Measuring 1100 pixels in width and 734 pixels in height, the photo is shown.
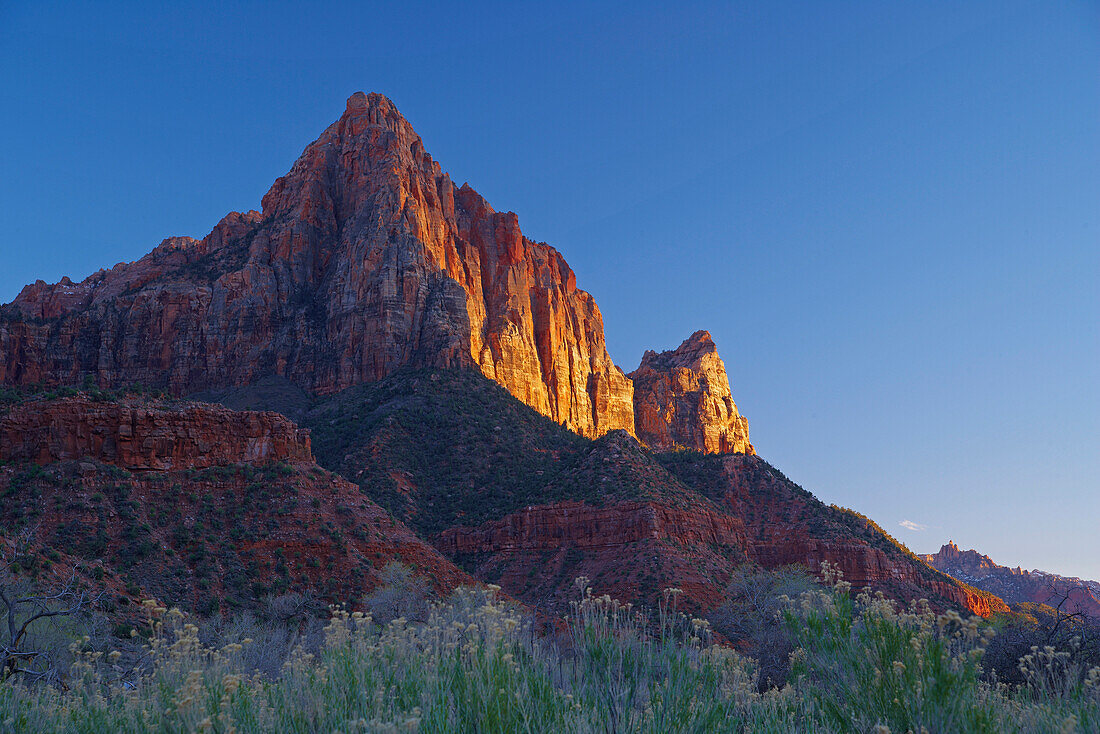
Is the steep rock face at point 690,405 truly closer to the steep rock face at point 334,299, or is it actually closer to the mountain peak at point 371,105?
the steep rock face at point 334,299

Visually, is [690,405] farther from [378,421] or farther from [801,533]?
[378,421]

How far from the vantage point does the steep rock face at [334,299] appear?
9050 centimetres

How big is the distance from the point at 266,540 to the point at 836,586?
36.7 metres

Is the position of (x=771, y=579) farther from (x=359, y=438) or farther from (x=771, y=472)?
(x=359, y=438)

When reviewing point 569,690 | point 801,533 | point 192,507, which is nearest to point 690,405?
point 801,533

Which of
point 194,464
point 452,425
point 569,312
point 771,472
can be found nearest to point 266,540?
point 194,464

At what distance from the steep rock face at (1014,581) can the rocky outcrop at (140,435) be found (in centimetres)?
12049

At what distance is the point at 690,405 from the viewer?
13900cm

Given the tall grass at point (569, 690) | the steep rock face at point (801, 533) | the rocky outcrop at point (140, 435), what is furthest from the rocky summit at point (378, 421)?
the tall grass at point (569, 690)

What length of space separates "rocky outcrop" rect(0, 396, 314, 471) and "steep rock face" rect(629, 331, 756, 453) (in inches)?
3621

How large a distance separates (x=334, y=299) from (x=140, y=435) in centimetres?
5648

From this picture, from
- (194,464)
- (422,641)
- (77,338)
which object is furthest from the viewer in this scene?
(77,338)

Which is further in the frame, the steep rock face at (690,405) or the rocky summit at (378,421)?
the steep rock face at (690,405)

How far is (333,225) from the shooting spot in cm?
10688
